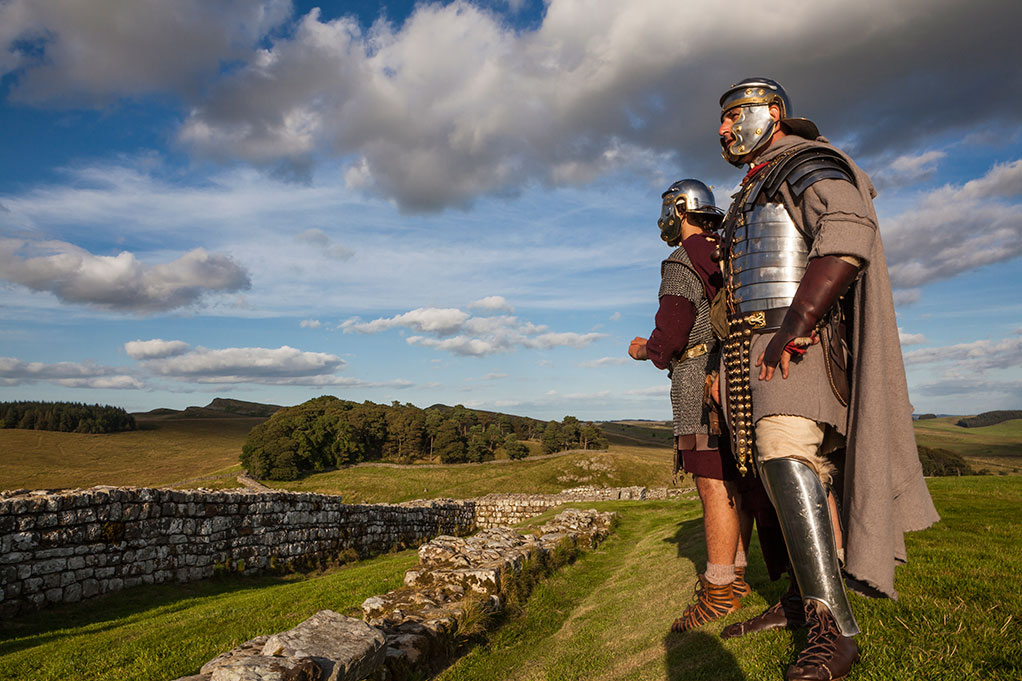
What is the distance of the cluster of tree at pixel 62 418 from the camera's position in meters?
79.0

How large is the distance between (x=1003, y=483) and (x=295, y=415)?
57513 mm

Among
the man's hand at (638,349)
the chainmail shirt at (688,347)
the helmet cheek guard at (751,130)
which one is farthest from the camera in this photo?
the man's hand at (638,349)

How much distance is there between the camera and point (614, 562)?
390 inches

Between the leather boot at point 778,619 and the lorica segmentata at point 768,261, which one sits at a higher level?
the lorica segmentata at point 768,261

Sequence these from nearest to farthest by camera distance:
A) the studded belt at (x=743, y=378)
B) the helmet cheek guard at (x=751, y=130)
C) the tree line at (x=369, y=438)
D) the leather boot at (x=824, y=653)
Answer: the leather boot at (x=824, y=653) → the studded belt at (x=743, y=378) → the helmet cheek guard at (x=751, y=130) → the tree line at (x=369, y=438)

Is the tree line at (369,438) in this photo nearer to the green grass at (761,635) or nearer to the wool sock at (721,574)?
the green grass at (761,635)

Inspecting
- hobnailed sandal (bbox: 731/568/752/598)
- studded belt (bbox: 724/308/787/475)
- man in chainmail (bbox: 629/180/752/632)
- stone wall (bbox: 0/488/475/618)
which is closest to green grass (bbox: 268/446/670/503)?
stone wall (bbox: 0/488/475/618)

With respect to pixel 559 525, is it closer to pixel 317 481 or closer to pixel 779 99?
pixel 779 99

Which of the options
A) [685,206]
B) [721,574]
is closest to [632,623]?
[721,574]

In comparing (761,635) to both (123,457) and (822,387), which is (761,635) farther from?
(123,457)

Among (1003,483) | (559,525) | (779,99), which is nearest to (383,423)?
(559,525)

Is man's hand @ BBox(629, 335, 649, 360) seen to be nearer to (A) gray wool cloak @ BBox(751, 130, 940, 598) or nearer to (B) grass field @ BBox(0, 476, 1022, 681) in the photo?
(A) gray wool cloak @ BBox(751, 130, 940, 598)

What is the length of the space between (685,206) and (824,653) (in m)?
3.44

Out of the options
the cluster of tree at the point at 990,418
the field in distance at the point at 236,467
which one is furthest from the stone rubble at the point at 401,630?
the cluster of tree at the point at 990,418
